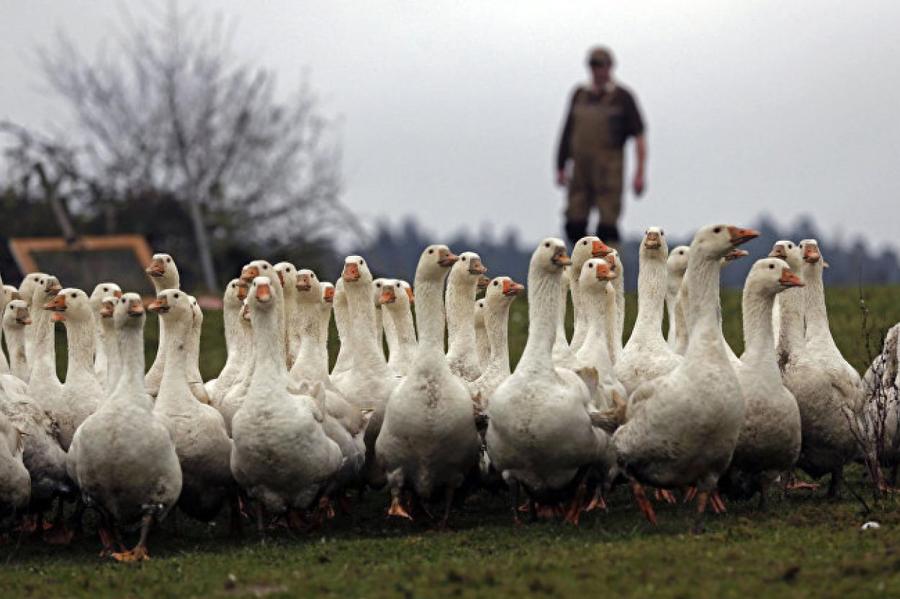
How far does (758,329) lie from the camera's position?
15383mm

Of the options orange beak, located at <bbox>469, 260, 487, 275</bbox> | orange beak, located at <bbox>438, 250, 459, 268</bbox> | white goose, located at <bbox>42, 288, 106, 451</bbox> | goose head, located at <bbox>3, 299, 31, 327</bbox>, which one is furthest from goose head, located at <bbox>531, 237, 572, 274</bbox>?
goose head, located at <bbox>3, 299, 31, 327</bbox>

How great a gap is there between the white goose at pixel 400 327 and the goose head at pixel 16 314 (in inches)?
158

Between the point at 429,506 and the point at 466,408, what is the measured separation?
6.84 ft

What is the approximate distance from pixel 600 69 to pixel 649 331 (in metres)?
9.54

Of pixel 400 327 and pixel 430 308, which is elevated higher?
pixel 430 308

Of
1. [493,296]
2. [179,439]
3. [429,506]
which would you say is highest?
[493,296]

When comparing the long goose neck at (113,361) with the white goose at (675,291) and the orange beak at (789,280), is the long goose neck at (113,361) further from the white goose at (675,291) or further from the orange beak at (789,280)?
the orange beak at (789,280)

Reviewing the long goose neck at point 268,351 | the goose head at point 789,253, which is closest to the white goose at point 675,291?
the goose head at point 789,253

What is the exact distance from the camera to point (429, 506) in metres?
17.3

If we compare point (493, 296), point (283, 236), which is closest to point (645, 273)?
point (493, 296)

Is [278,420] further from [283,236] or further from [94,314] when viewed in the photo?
[283,236]

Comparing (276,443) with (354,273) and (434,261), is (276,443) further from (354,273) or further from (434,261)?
(354,273)

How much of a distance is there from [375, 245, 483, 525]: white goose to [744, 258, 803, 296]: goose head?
2.93 meters

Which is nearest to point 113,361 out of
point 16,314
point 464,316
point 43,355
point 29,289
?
point 43,355
